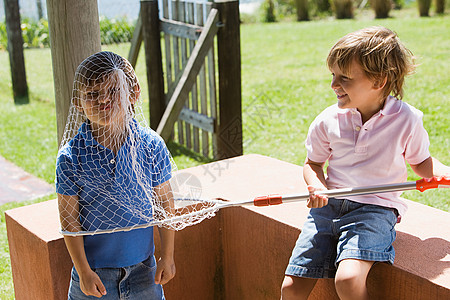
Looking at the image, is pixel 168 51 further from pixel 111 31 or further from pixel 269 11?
pixel 269 11

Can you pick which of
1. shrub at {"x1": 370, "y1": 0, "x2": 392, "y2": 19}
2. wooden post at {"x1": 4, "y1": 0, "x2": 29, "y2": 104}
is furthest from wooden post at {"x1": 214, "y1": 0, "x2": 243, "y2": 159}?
shrub at {"x1": 370, "y1": 0, "x2": 392, "y2": 19}

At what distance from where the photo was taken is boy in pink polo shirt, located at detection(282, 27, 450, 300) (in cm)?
233

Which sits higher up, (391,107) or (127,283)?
(391,107)

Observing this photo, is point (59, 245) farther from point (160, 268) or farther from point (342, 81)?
point (342, 81)

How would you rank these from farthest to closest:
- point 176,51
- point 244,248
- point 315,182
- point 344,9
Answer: point 344,9, point 176,51, point 244,248, point 315,182

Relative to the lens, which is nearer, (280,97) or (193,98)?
(193,98)

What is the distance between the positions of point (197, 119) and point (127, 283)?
4.14 metres

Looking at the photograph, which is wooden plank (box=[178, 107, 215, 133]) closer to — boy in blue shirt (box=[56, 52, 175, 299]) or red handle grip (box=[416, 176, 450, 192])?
boy in blue shirt (box=[56, 52, 175, 299])

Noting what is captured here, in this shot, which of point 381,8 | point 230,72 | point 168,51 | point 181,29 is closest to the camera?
point 230,72

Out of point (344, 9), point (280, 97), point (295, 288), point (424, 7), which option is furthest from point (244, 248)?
point (344, 9)

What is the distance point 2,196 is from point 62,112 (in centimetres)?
290

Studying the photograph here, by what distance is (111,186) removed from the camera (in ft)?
7.48

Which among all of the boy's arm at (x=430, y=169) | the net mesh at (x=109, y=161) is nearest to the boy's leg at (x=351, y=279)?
the boy's arm at (x=430, y=169)

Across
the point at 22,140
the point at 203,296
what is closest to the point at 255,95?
the point at 22,140
